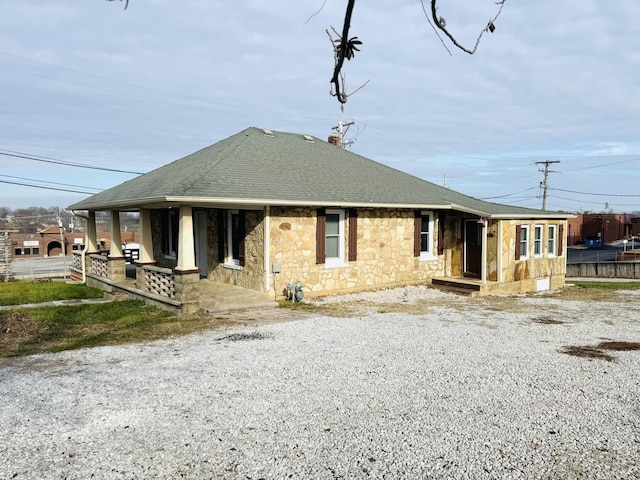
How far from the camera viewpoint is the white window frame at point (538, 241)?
59.2 ft

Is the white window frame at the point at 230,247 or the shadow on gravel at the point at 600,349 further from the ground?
the white window frame at the point at 230,247

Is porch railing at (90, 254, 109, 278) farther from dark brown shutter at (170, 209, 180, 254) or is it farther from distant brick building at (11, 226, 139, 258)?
distant brick building at (11, 226, 139, 258)

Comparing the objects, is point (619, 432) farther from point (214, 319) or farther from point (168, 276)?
point (168, 276)

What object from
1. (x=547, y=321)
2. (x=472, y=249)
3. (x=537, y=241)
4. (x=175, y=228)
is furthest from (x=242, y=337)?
(x=537, y=241)

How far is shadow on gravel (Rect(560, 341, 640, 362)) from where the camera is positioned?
791cm

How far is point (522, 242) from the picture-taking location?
1762 cm

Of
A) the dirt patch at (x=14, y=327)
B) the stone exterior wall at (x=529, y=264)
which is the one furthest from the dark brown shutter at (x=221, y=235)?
the stone exterior wall at (x=529, y=264)

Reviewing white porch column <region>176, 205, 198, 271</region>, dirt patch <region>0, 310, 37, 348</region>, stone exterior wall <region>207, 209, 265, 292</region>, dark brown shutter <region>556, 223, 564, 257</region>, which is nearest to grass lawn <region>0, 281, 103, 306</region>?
dirt patch <region>0, 310, 37, 348</region>

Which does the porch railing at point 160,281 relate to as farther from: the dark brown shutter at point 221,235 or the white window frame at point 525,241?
the white window frame at point 525,241

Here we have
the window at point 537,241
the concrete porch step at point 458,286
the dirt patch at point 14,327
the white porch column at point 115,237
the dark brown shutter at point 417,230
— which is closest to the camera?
the dirt patch at point 14,327

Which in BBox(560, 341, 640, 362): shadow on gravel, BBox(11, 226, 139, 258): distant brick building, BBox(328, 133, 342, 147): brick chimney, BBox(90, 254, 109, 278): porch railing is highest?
BBox(328, 133, 342, 147): brick chimney

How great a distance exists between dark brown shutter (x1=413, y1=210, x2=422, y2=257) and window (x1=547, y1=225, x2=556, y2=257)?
597cm

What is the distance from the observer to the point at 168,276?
12297mm

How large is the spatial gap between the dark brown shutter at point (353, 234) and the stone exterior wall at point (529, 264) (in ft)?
17.6
